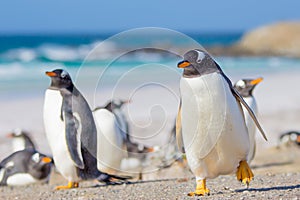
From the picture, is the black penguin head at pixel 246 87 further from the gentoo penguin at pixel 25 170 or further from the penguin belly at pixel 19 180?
the penguin belly at pixel 19 180

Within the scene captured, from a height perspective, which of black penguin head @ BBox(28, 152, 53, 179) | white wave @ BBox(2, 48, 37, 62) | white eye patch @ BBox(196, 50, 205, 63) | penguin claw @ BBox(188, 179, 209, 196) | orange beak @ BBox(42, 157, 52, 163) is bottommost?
penguin claw @ BBox(188, 179, 209, 196)

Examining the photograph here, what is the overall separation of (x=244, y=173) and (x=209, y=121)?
0.70m

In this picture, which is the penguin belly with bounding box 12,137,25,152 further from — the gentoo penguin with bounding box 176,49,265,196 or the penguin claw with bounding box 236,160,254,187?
the penguin claw with bounding box 236,160,254,187

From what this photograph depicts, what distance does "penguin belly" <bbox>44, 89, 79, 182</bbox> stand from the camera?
8.04 meters

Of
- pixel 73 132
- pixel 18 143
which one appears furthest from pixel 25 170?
pixel 18 143

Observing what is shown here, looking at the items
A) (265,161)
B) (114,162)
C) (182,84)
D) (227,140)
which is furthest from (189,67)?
(265,161)

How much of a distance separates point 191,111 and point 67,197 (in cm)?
198

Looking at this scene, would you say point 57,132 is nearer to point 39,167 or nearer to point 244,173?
point 39,167

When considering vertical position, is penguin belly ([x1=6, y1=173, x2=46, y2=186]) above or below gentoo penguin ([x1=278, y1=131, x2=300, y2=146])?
below

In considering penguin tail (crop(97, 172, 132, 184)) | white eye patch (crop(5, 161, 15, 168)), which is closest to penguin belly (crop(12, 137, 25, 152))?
white eye patch (crop(5, 161, 15, 168))

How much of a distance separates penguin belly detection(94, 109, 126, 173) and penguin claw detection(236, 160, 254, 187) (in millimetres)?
3233

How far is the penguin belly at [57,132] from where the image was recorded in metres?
8.04

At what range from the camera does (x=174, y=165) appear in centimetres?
1060

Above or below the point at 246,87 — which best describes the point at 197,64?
below
